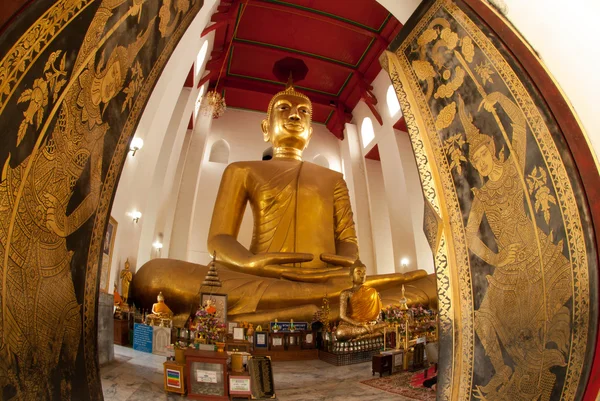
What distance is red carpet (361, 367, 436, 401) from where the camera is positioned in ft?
9.28

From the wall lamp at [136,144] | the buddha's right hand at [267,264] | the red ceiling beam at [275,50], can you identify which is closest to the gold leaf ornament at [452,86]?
the buddha's right hand at [267,264]

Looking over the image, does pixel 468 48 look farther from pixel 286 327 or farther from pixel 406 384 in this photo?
pixel 286 327

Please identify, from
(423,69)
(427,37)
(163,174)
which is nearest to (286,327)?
(423,69)

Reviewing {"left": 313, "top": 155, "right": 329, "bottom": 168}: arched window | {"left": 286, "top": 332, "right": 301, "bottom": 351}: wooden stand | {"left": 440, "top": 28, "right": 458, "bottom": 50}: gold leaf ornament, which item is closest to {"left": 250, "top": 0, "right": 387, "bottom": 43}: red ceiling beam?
{"left": 313, "top": 155, "right": 329, "bottom": 168}: arched window

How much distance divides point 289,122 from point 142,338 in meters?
3.76

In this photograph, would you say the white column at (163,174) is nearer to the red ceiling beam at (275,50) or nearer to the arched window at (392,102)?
the red ceiling beam at (275,50)

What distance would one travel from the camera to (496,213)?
6.52 ft

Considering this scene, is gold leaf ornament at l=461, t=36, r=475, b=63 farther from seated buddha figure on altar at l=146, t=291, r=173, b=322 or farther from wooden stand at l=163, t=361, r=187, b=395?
seated buddha figure on altar at l=146, t=291, r=173, b=322

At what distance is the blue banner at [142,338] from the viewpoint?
13.2 feet

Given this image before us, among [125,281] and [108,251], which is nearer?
[108,251]

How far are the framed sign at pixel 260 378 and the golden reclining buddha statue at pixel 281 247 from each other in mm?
1462

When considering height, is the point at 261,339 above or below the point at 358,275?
below

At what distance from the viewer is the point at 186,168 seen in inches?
359

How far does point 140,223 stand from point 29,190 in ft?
17.7
